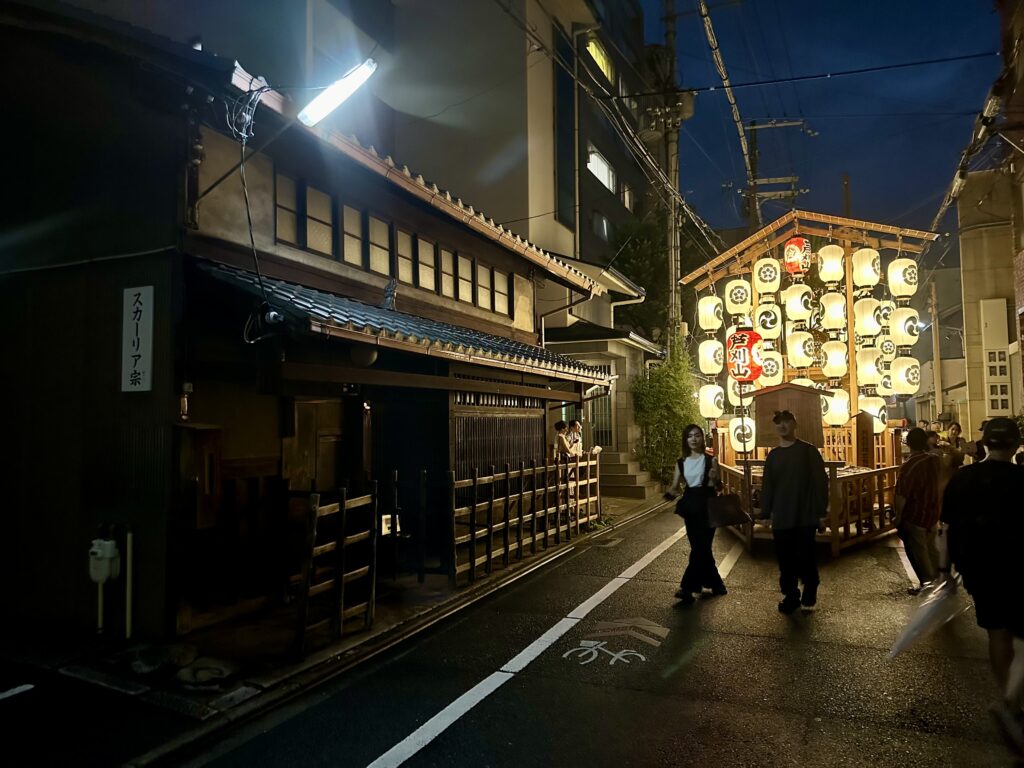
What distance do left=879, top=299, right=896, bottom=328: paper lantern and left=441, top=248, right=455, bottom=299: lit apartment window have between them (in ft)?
42.1

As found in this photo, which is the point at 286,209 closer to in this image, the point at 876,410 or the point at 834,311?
the point at 834,311

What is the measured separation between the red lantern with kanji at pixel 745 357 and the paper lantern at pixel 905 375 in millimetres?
4642

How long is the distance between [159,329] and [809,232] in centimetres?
1907

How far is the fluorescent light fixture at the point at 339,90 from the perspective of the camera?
6.89 meters

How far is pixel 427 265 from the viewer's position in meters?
12.9

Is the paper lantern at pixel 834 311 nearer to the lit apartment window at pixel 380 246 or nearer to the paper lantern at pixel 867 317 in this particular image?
the paper lantern at pixel 867 317

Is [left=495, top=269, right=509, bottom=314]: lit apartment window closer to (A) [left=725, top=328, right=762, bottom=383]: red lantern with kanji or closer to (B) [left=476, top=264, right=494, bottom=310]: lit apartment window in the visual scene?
(B) [left=476, top=264, right=494, bottom=310]: lit apartment window

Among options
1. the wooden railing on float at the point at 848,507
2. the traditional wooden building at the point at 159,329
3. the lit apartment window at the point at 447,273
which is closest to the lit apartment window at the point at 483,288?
the lit apartment window at the point at 447,273

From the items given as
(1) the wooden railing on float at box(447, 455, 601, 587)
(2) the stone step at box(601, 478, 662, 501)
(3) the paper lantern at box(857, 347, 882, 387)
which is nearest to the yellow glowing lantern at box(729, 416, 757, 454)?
(2) the stone step at box(601, 478, 662, 501)

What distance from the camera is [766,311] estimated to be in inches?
773

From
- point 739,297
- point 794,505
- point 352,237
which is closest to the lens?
point 794,505

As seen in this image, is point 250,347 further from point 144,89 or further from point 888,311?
point 888,311

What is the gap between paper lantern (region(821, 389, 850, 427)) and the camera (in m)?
18.2

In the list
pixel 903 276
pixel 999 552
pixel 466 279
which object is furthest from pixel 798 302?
pixel 999 552
